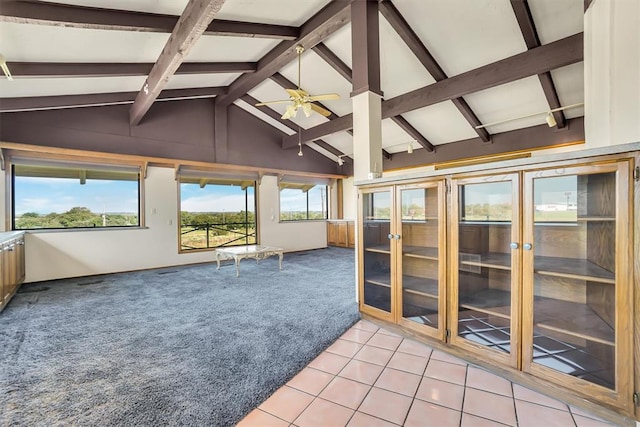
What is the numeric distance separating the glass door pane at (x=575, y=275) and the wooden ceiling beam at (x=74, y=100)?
5904 millimetres

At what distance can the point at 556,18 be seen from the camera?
3533 millimetres

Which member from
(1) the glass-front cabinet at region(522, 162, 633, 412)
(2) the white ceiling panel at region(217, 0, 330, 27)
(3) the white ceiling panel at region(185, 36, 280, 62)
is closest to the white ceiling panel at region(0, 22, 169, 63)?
(3) the white ceiling panel at region(185, 36, 280, 62)

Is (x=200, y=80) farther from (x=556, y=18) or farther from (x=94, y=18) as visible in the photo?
(x=556, y=18)

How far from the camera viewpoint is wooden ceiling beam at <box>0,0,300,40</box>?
2297 mm

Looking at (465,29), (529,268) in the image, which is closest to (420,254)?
(529,268)

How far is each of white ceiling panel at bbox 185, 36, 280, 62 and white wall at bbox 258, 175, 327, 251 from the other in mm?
3343

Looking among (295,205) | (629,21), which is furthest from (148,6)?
(295,205)

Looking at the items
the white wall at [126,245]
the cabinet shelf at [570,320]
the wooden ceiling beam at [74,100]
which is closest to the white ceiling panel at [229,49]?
the wooden ceiling beam at [74,100]

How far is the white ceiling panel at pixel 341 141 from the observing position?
7.73 m

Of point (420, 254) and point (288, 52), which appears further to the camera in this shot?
point (288, 52)

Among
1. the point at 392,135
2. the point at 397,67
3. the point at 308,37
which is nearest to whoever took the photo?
the point at 308,37

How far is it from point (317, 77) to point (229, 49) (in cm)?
180

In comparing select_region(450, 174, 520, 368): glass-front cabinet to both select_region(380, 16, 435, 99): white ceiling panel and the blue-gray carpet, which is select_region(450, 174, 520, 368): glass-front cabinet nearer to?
the blue-gray carpet

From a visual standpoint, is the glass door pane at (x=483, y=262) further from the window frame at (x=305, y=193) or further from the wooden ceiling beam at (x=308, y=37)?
the window frame at (x=305, y=193)
